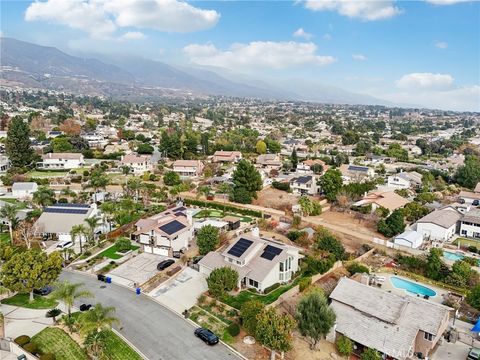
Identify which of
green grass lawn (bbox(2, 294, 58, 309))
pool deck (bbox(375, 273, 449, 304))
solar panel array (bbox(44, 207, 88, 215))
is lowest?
green grass lawn (bbox(2, 294, 58, 309))

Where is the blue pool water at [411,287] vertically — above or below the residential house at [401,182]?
below

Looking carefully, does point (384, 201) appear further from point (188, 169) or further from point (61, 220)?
point (61, 220)

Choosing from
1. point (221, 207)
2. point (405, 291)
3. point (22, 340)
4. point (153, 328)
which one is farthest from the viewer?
point (221, 207)

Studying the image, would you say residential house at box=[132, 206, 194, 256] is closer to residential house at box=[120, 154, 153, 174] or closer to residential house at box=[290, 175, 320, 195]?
residential house at box=[290, 175, 320, 195]

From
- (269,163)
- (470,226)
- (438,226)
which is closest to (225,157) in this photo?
(269,163)

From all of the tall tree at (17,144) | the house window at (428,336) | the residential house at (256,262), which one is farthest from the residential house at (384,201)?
the tall tree at (17,144)

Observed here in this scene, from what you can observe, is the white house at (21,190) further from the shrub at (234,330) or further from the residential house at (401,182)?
the residential house at (401,182)

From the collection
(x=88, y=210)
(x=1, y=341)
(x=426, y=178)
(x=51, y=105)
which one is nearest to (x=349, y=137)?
(x=426, y=178)

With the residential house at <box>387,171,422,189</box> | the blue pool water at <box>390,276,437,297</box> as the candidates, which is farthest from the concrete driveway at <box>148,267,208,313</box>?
the residential house at <box>387,171,422,189</box>
